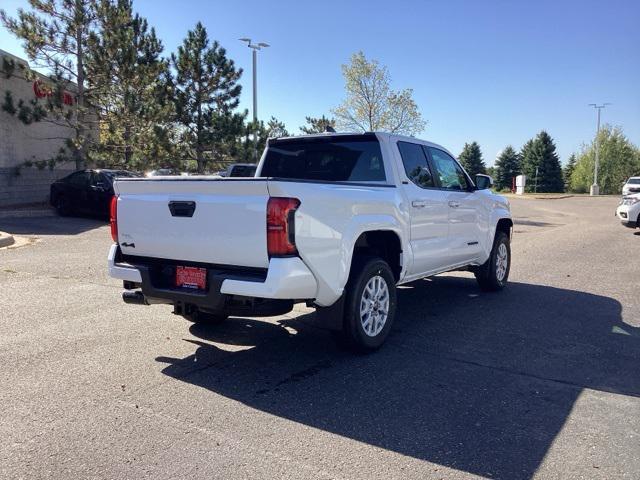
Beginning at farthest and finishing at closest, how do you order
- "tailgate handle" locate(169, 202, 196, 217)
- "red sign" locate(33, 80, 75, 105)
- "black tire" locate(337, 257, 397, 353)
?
"red sign" locate(33, 80, 75, 105) < "black tire" locate(337, 257, 397, 353) < "tailgate handle" locate(169, 202, 196, 217)

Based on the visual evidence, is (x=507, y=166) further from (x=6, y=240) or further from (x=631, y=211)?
(x=6, y=240)

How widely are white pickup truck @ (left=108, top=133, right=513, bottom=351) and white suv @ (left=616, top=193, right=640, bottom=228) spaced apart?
41.4 feet

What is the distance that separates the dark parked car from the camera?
16969 mm

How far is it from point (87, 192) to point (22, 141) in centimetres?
495

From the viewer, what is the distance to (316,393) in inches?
159

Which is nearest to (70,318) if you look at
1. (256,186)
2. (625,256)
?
(256,186)

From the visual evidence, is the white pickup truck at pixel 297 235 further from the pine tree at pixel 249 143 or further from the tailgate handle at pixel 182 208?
the pine tree at pixel 249 143

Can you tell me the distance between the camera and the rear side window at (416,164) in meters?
5.77

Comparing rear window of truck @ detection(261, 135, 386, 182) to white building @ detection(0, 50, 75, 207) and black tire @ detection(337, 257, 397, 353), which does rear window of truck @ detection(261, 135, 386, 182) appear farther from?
white building @ detection(0, 50, 75, 207)

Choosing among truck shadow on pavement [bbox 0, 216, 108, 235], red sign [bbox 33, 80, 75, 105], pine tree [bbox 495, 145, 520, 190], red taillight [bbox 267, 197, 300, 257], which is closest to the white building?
red sign [bbox 33, 80, 75, 105]

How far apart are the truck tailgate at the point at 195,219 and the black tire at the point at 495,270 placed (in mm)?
4476

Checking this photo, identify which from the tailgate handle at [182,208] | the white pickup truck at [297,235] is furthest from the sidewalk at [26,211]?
the tailgate handle at [182,208]

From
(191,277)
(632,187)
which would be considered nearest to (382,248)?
(191,277)

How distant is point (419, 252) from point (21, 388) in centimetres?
382
